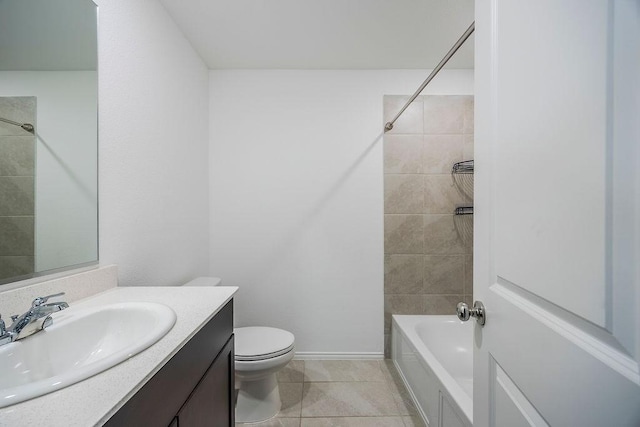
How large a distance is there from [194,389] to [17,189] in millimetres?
A: 821

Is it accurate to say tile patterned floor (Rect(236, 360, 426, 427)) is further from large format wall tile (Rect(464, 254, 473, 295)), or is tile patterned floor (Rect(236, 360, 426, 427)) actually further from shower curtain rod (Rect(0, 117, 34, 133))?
shower curtain rod (Rect(0, 117, 34, 133))

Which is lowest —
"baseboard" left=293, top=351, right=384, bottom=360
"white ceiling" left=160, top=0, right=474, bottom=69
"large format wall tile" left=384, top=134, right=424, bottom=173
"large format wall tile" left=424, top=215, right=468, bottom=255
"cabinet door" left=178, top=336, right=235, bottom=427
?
"baseboard" left=293, top=351, right=384, bottom=360

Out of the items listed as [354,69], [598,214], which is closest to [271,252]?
[354,69]

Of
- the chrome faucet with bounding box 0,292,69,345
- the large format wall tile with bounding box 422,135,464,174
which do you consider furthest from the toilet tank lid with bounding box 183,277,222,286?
the large format wall tile with bounding box 422,135,464,174

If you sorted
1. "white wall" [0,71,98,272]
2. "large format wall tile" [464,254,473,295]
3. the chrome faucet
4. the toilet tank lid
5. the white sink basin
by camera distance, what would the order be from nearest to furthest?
the white sink basin
the chrome faucet
"white wall" [0,71,98,272]
the toilet tank lid
"large format wall tile" [464,254,473,295]

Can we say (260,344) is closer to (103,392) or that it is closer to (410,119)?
(103,392)

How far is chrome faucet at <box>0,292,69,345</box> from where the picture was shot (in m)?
0.67

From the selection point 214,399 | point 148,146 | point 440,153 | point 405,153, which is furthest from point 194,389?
point 440,153

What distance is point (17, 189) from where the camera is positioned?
2.88 feet

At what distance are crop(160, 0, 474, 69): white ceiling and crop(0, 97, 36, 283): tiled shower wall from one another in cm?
115

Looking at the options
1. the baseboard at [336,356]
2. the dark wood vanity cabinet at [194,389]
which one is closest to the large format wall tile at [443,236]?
the baseboard at [336,356]

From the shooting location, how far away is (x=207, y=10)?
1.66 m

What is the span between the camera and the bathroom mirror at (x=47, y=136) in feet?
2.79

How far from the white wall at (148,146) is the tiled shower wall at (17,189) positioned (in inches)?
10.5
